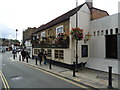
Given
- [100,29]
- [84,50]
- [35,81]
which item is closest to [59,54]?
[84,50]

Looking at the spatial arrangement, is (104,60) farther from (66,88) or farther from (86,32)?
(66,88)

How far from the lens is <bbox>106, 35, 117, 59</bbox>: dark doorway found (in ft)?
29.1

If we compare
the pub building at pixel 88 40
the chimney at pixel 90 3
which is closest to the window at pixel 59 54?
the pub building at pixel 88 40

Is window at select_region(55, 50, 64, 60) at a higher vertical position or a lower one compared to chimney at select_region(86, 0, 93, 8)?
lower

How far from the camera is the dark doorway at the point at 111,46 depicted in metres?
8.88

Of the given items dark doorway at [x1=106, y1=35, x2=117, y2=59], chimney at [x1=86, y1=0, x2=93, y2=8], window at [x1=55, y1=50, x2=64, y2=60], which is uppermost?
chimney at [x1=86, y1=0, x2=93, y2=8]

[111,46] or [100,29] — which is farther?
[100,29]

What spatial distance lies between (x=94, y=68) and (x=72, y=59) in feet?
8.09

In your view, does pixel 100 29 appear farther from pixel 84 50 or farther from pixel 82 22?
pixel 84 50

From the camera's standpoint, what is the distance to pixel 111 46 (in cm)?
913

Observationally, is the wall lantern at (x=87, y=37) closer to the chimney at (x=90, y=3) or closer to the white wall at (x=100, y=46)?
the white wall at (x=100, y=46)

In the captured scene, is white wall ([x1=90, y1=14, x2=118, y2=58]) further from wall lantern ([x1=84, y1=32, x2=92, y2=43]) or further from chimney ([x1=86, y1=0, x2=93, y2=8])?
chimney ([x1=86, y1=0, x2=93, y2=8])

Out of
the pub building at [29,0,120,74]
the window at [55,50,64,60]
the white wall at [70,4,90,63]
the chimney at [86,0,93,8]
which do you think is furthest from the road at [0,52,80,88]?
the chimney at [86,0,93,8]

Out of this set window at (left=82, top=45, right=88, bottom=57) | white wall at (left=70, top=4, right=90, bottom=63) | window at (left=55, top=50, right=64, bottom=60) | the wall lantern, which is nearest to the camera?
white wall at (left=70, top=4, right=90, bottom=63)
